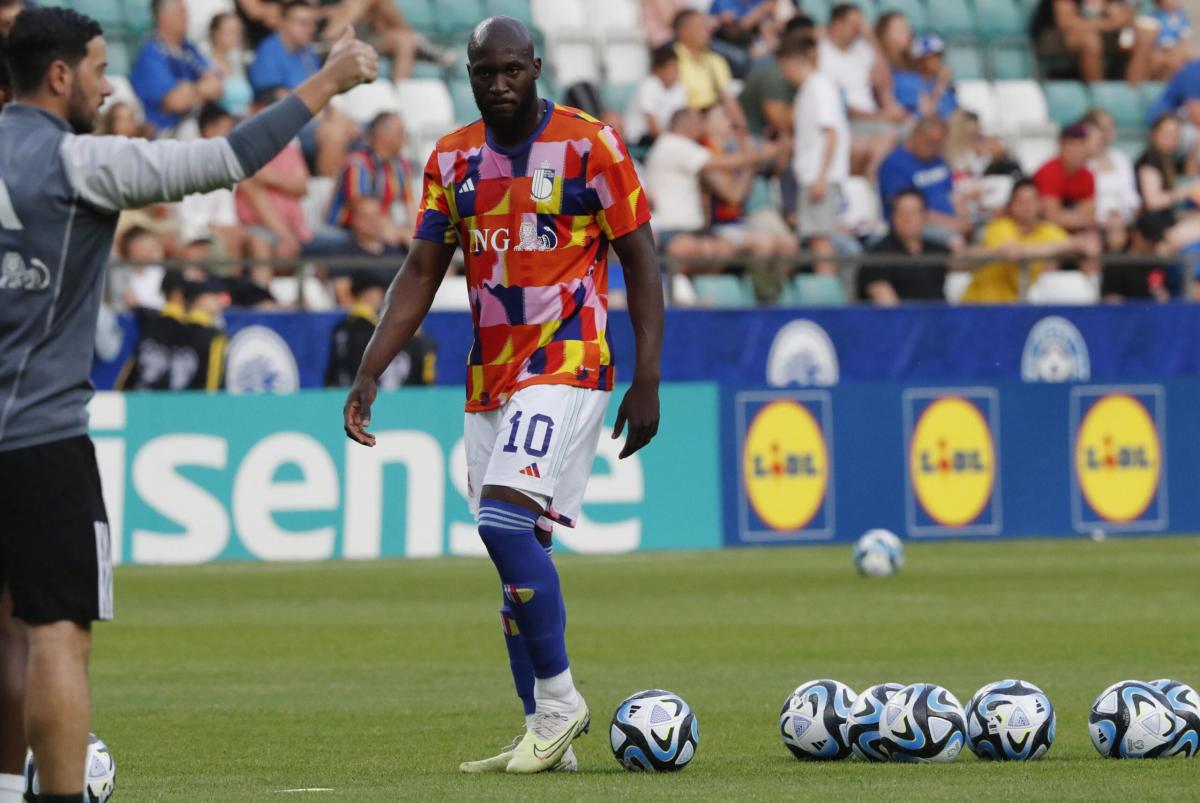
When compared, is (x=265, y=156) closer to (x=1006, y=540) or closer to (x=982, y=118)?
(x=1006, y=540)

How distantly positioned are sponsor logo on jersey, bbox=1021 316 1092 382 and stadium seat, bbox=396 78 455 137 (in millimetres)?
5773

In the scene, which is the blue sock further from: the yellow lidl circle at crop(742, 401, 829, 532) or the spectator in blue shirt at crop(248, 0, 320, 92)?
the spectator in blue shirt at crop(248, 0, 320, 92)

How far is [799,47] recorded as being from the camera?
22781 millimetres

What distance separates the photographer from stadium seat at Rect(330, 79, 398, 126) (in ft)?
72.9

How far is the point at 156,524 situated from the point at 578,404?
1042 centimetres

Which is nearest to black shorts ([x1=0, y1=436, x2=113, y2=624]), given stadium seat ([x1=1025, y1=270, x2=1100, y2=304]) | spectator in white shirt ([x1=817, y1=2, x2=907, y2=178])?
stadium seat ([x1=1025, y1=270, x2=1100, y2=304])

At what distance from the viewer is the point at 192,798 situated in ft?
24.2

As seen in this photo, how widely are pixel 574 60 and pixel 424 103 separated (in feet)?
6.77

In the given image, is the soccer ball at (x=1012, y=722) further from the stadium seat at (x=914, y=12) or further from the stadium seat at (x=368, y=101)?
the stadium seat at (x=914, y=12)

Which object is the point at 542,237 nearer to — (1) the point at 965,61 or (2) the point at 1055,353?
(2) the point at 1055,353

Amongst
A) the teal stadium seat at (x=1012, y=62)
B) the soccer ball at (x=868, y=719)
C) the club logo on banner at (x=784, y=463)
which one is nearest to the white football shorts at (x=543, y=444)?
the soccer ball at (x=868, y=719)

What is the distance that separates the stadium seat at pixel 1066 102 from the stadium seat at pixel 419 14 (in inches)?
288

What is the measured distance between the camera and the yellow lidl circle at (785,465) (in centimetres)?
1991

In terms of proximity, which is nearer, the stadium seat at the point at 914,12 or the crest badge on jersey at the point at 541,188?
the crest badge on jersey at the point at 541,188
